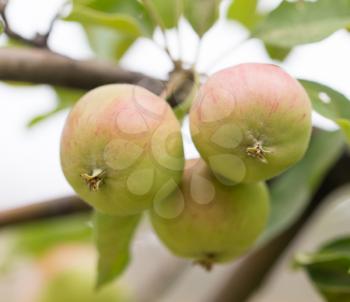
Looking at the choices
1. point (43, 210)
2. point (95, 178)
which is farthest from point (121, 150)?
point (43, 210)

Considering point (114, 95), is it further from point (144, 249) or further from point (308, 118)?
point (144, 249)

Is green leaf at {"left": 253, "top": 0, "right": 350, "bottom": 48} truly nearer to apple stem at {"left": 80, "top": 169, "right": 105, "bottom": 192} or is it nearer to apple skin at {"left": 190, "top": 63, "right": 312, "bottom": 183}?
apple skin at {"left": 190, "top": 63, "right": 312, "bottom": 183}

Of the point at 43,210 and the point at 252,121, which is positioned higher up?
the point at 252,121

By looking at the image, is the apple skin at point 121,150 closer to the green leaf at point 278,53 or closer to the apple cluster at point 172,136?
the apple cluster at point 172,136

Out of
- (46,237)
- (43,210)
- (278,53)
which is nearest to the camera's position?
(43,210)

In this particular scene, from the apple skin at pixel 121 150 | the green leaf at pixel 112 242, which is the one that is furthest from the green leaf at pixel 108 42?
the apple skin at pixel 121 150

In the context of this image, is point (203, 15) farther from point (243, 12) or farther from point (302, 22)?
point (243, 12)

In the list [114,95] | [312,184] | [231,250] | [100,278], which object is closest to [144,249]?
[312,184]
